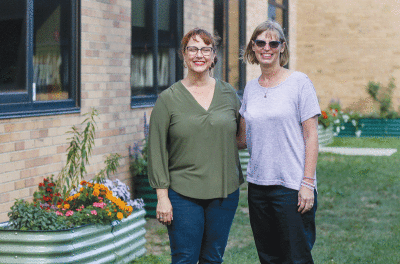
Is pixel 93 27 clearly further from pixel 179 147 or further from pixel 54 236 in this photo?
pixel 179 147

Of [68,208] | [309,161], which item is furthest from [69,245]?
[309,161]

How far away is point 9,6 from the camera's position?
499cm

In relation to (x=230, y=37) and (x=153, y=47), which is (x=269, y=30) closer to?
(x=153, y=47)

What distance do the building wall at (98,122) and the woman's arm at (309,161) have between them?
8.67ft

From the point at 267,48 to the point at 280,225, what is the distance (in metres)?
1.01

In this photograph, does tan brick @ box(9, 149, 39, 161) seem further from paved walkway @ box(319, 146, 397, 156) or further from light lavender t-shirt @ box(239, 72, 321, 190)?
paved walkway @ box(319, 146, 397, 156)

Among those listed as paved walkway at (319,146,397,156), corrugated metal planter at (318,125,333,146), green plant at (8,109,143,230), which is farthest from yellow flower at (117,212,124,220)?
corrugated metal planter at (318,125,333,146)

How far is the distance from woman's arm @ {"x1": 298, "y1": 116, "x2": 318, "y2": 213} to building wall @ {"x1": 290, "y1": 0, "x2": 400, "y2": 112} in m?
15.7

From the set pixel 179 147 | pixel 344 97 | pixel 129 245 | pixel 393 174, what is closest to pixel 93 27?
pixel 129 245

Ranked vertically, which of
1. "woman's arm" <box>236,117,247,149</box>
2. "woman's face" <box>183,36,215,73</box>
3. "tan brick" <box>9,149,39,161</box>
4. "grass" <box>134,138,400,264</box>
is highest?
"woman's face" <box>183,36,215,73</box>

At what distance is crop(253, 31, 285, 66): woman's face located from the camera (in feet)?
11.0

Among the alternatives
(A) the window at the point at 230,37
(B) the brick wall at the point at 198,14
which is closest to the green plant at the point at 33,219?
(B) the brick wall at the point at 198,14

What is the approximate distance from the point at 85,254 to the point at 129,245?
2.24ft

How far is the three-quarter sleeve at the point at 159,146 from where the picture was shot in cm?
320
